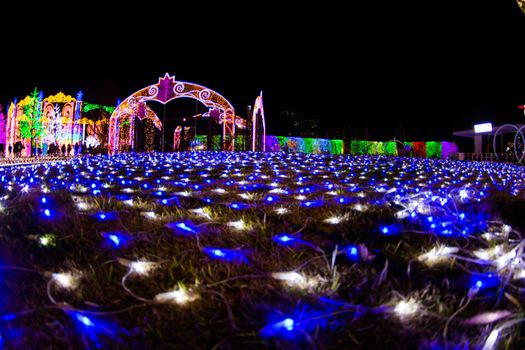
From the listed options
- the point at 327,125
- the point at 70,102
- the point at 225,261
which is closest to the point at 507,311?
the point at 225,261

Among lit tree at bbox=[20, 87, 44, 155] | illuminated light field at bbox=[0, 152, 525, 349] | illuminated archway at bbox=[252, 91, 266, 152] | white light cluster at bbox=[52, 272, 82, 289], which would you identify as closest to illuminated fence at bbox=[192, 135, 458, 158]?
illuminated archway at bbox=[252, 91, 266, 152]

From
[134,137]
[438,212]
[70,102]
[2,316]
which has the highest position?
[70,102]

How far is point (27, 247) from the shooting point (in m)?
2.66

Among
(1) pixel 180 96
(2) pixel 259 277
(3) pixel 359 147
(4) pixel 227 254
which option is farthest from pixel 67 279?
(3) pixel 359 147

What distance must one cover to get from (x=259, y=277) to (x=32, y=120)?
31539 millimetres

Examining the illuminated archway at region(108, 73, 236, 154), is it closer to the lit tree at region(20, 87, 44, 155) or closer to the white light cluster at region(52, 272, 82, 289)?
the lit tree at region(20, 87, 44, 155)

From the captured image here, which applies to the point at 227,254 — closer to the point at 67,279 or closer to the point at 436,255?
the point at 67,279

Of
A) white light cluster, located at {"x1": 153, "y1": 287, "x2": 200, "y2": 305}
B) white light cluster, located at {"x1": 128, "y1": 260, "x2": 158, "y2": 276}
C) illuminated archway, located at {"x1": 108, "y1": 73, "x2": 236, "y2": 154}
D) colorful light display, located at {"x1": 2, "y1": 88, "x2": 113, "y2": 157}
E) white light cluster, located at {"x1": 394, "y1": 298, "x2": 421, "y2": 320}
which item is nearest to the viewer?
white light cluster, located at {"x1": 394, "y1": 298, "x2": 421, "y2": 320}

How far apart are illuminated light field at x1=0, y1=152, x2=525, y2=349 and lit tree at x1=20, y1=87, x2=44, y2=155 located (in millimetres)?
28743

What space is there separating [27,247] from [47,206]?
1.25 m

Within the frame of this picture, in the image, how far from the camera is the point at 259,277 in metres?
2.21

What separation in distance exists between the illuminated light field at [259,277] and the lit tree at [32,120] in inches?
1132

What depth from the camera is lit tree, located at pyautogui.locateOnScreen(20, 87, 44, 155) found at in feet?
93.1

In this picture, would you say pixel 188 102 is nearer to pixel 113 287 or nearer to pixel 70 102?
pixel 70 102
